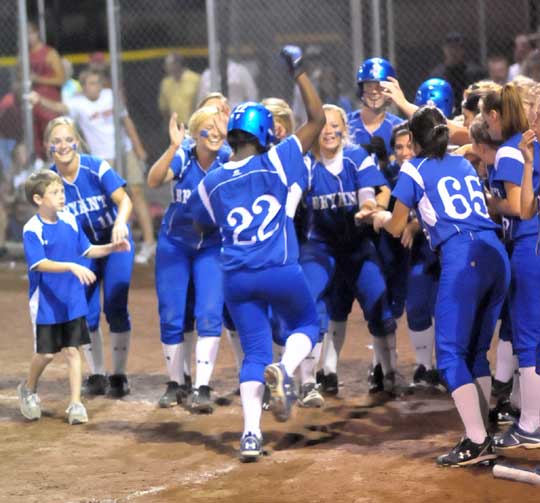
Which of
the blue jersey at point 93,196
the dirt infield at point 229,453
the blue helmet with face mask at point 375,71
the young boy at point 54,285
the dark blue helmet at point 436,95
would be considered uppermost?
the blue helmet with face mask at point 375,71

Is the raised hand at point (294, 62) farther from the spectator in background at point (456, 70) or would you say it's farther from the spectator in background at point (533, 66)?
the spectator in background at point (456, 70)

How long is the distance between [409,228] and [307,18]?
6.60 meters

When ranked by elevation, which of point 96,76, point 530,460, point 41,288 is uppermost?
point 96,76

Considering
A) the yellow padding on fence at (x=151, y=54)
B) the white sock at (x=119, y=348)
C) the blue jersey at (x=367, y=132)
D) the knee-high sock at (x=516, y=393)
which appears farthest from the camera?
the yellow padding on fence at (x=151, y=54)

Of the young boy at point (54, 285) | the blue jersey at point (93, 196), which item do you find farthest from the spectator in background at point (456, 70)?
the young boy at point (54, 285)

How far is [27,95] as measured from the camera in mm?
15039

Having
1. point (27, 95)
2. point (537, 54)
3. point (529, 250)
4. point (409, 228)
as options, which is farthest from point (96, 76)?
point (529, 250)

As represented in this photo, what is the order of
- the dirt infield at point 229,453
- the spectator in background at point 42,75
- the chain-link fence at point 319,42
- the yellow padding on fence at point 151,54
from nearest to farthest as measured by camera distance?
1. the dirt infield at point 229,453
2. the chain-link fence at point 319,42
3. the spectator in background at point 42,75
4. the yellow padding on fence at point 151,54

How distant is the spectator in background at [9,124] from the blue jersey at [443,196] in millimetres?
9902

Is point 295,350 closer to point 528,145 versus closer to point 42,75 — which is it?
point 528,145

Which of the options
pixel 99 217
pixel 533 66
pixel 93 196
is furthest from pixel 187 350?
pixel 533 66

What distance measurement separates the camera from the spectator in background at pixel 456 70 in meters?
12.8

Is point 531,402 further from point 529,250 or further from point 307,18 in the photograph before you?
point 307,18

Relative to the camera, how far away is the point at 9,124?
1578 cm
